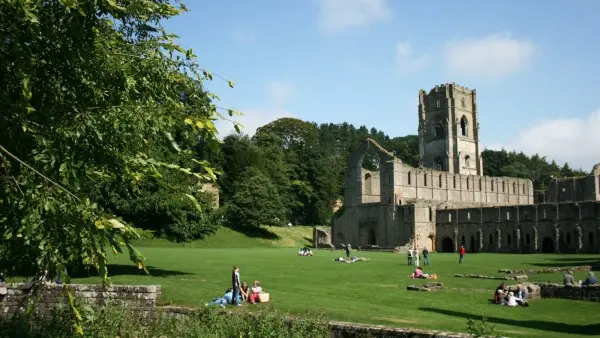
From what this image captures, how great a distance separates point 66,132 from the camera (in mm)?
6719

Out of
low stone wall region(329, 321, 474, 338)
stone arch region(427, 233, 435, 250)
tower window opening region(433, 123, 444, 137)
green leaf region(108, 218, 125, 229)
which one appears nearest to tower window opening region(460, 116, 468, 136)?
tower window opening region(433, 123, 444, 137)

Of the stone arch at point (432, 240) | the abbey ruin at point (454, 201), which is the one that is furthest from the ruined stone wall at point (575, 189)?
the stone arch at point (432, 240)

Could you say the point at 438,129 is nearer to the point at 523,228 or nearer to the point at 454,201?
the point at 454,201

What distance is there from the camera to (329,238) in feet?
230

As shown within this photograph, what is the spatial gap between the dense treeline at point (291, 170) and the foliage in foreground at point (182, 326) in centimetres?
4756

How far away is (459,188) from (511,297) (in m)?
60.7

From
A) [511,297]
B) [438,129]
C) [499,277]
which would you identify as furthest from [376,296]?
[438,129]

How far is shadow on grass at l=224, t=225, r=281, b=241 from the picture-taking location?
67812mm

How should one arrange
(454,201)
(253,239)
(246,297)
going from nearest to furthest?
(246,297), (253,239), (454,201)

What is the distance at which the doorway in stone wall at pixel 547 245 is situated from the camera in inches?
2201

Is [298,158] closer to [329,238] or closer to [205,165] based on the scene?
[329,238]

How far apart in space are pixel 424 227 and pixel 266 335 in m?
56.0

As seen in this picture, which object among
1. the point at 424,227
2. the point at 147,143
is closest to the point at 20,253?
the point at 147,143

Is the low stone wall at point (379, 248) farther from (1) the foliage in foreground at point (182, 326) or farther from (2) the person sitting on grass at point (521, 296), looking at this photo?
(1) the foliage in foreground at point (182, 326)
